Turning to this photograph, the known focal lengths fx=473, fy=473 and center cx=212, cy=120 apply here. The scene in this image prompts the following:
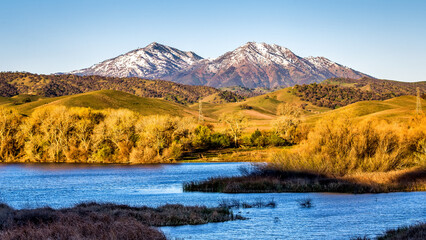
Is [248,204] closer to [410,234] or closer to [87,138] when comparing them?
[410,234]

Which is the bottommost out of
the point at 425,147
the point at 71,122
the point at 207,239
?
the point at 207,239

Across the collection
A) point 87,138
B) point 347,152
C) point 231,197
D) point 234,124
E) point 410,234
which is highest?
point 234,124

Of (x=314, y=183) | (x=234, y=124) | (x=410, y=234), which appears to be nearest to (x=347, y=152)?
(x=314, y=183)

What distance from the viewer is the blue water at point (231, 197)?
31.2 m

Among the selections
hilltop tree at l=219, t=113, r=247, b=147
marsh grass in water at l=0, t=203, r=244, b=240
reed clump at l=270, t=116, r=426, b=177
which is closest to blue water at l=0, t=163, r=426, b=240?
marsh grass in water at l=0, t=203, r=244, b=240

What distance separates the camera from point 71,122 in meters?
109

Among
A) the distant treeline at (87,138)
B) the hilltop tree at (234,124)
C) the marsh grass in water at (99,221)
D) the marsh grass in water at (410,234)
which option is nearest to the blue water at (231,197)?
the marsh grass in water at (99,221)

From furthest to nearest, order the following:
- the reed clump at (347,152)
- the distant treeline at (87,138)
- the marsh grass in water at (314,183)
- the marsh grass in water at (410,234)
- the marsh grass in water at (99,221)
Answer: the distant treeline at (87,138) < the reed clump at (347,152) < the marsh grass in water at (314,183) < the marsh grass in water at (99,221) < the marsh grass in water at (410,234)

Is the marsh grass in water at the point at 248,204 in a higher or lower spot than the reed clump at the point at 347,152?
lower

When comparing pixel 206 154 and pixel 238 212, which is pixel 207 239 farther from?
pixel 206 154

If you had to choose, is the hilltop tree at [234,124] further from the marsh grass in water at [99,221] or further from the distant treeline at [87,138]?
the marsh grass in water at [99,221]

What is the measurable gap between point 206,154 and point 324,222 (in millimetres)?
84283

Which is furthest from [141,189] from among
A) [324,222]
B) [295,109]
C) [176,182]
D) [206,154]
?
[295,109]

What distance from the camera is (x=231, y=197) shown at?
4866 cm
